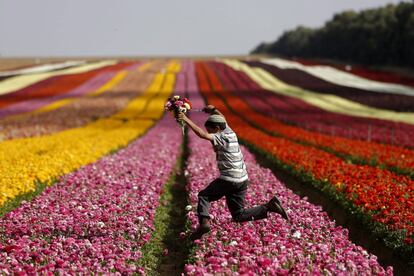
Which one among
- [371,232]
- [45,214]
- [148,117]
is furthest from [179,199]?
[148,117]

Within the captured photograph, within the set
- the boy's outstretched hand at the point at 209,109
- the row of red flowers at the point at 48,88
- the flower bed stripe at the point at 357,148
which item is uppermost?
the boy's outstretched hand at the point at 209,109

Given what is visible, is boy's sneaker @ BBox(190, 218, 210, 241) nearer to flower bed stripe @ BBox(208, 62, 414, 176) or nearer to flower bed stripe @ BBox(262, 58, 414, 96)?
flower bed stripe @ BBox(208, 62, 414, 176)

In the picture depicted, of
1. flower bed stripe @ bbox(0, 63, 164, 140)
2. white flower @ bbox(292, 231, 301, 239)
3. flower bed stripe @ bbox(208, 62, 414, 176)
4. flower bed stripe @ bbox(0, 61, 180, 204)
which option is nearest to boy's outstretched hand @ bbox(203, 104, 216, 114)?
white flower @ bbox(292, 231, 301, 239)

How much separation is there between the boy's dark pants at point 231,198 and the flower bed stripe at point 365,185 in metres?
2.74

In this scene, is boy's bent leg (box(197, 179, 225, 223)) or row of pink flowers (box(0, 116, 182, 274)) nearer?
row of pink flowers (box(0, 116, 182, 274))

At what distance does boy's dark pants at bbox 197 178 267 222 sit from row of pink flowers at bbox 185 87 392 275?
1.06ft

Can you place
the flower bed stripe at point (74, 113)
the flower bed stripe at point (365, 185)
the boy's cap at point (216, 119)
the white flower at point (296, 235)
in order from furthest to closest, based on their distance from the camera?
the flower bed stripe at point (74, 113)
the flower bed stripe at point (365, 185)
the white flower at point (296, 235)
the boy's cap at point (216, 119)

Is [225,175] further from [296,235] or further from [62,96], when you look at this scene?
[62,96]

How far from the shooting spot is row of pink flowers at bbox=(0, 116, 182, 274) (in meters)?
9.12

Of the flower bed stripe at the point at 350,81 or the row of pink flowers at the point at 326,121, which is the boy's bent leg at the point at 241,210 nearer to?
the row of pink flowers at the point at 326,121

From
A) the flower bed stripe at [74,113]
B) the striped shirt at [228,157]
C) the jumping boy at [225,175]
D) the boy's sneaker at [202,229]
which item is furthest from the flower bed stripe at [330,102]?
the boy's sneaker at [202,229]

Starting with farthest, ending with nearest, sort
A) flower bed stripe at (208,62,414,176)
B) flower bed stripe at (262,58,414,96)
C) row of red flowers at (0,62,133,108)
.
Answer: flower bed stripe at (262,58,414,96)
row of red flowers at (0,62,133,108)
flower bed stripe at (208,62,414,176)

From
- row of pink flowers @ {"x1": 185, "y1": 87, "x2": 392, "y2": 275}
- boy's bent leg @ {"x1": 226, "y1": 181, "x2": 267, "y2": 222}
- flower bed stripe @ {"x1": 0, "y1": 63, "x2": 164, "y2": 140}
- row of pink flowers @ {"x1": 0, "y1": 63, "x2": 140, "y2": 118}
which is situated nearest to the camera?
row of pink flowers @ {"x1": 185, "y1": 87, "x2": 392, "y2": 275}

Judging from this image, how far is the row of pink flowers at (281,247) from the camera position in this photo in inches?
334
